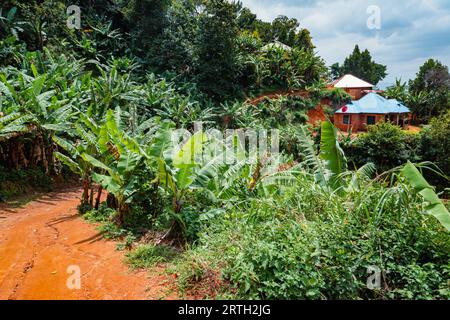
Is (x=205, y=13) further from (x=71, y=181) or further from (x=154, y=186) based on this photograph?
(x=154, y=186)

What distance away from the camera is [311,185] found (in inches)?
202

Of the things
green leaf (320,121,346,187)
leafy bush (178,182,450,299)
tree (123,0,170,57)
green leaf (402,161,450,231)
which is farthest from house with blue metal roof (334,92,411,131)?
green leaf (402,161,450,231)

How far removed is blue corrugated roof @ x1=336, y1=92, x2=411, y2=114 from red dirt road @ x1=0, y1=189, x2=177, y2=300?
24.3m

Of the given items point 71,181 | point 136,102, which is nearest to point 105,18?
point 136,102

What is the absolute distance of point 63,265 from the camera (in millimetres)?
4270

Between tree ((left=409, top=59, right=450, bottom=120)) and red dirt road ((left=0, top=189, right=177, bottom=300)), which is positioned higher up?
tree ((left=409, top=59, right=450, bottom=120))

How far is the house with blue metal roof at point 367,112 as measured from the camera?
2573cm

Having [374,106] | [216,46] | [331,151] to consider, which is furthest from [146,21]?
[374,106]

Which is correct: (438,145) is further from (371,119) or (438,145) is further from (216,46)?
(216,46)

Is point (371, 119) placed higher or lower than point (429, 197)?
higher

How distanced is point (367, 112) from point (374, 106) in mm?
1067

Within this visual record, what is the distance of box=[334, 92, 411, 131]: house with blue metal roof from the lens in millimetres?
25730

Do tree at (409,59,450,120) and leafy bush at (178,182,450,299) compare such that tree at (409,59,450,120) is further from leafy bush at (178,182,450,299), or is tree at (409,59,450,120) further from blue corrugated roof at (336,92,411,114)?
leafy bush at (178,182,450,299)

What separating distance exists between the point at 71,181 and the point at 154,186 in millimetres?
5317
